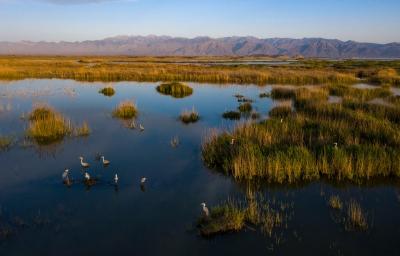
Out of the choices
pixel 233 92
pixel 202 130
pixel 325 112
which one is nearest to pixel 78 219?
pixel 202 130

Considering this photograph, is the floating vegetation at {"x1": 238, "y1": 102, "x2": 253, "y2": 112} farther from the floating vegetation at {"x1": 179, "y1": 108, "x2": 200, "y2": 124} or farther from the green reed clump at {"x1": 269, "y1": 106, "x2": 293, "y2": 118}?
the floating vegetation at {"x1": 179, "y1": 108, "x2": 200, "y2": 124}

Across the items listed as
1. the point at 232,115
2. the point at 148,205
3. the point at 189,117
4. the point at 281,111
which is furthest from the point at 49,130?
the point at 281,111

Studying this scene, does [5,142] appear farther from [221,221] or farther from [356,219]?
[356,219]

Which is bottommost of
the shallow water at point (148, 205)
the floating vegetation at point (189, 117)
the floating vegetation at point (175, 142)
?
the shallow water at point (148, 205)

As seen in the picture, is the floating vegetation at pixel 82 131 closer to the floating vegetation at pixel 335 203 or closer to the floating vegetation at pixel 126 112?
the floating vegetation at pixel 126 112

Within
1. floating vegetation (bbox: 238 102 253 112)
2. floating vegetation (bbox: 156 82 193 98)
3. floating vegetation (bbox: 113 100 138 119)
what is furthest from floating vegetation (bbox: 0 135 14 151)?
floating vegetation (bbox: 156 82 193 98)

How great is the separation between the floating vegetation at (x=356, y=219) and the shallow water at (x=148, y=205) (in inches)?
6.7

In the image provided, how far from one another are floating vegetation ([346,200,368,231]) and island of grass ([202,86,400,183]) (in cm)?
235

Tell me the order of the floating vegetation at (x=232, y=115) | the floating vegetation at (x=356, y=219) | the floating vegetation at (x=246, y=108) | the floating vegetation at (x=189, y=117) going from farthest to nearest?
the floating vegetation at (x=246, y=108) < the floating vegetation at (x=232, y=115) < the floating vegetation at (x=189, y=117) < the floating vegetation at (x=356, y=219)

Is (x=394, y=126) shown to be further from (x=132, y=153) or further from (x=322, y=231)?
(x=132, y=153)

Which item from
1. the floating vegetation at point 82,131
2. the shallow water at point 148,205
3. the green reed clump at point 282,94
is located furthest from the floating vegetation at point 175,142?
the green reed clump at point 282,94

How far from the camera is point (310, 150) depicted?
12453mm

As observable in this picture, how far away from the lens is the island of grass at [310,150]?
11.5 metres

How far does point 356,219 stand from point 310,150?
3.93 m
